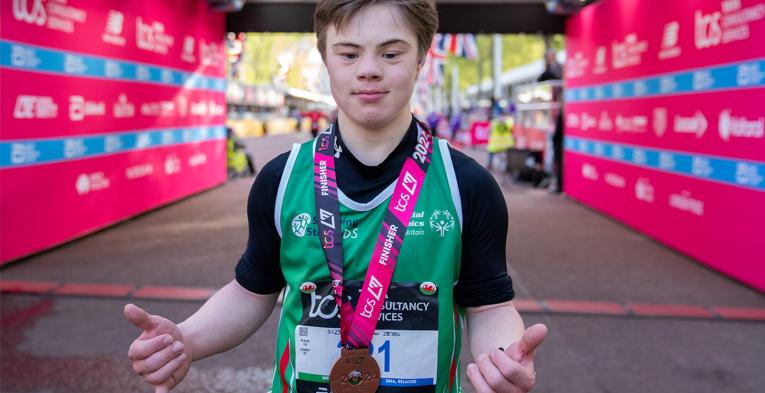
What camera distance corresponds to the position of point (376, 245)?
147 cm

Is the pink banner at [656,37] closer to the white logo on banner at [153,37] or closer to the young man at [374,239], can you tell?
the young man at [374,239]

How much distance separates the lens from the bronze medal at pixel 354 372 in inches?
58.0

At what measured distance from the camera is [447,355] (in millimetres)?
1564

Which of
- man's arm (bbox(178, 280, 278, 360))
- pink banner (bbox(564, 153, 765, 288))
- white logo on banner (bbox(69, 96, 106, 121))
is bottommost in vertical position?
pink banner (bbox(564, 153, 765, 288))

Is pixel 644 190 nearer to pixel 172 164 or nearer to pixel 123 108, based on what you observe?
pixel 123 108

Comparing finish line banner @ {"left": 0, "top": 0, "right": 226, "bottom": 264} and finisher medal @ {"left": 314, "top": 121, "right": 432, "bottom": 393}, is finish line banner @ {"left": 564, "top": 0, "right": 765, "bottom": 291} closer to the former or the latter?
finisher medal @ {"left": 314, "top": 121, "right": 432, "bottom": 393}

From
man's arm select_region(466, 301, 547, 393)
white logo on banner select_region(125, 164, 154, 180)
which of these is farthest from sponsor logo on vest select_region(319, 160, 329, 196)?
white logo on banner select_region(125, 164, 154, 180)

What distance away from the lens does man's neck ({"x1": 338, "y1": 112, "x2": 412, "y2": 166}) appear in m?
1.56

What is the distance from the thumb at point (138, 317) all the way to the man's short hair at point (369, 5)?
63cm

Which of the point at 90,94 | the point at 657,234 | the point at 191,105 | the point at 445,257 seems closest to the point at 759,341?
the point at 657,234

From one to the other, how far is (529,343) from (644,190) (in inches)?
335

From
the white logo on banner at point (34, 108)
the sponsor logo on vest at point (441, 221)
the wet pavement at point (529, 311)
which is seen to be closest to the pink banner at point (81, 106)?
the white logo on banner at point (34, 108)

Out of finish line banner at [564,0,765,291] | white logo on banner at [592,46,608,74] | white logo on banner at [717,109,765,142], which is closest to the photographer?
white logo on banner at [717,109,765,142]

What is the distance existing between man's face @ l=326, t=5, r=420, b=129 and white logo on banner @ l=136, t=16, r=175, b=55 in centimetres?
920
